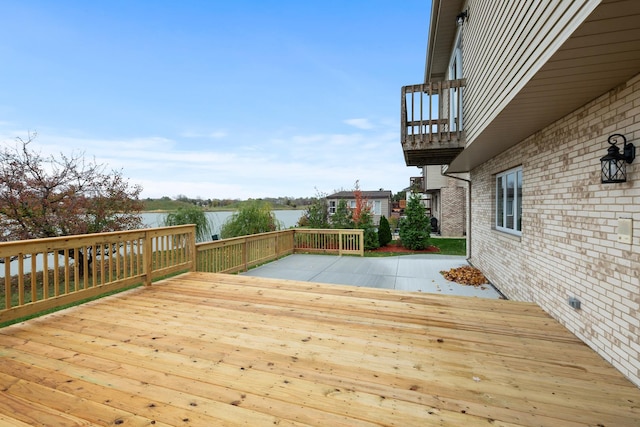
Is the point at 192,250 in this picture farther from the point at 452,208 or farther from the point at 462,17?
the point at 452,208

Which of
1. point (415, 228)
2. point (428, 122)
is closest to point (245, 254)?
point (428, 122)

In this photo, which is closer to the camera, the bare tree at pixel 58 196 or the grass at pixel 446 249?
the bare tree at pixel 58 196

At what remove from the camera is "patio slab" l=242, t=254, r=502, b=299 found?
573cm

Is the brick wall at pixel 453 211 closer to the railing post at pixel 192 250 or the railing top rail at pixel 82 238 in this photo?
the railing post at pixel 192 250

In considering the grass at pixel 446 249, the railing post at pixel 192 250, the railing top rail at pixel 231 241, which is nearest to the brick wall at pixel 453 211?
the grass at pixel 446 249

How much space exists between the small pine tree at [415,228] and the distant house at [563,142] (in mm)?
6106

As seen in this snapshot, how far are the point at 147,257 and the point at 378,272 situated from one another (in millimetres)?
4858

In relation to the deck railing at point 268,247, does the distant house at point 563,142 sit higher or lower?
higher

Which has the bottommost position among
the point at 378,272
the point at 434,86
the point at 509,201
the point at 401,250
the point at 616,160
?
the point at 401,250

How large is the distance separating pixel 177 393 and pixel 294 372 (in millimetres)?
763

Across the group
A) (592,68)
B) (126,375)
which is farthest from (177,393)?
(592,68)

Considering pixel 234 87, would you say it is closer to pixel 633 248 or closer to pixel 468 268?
pixel 468 268

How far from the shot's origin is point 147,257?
4.49 meters

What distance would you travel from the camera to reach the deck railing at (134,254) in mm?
3137
